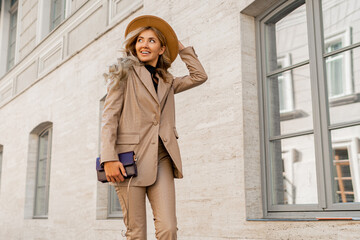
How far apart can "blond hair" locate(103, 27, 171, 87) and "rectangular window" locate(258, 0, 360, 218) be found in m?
1.70

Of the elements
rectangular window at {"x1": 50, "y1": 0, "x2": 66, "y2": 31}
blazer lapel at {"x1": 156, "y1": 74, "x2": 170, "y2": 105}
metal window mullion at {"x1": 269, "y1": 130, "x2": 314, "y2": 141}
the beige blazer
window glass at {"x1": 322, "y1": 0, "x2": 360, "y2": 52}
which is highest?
rectangular window at {"x1": 50, "y1": 0, "x2": 66, "y2": 31}

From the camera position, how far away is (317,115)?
422 cm

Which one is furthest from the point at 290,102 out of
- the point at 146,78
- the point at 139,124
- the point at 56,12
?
the point at 56,12

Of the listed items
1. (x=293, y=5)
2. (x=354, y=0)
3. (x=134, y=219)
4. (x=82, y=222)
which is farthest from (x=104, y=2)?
(x=134, y=219)

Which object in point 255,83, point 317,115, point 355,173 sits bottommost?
point 355,173

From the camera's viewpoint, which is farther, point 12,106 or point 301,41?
point 12,106

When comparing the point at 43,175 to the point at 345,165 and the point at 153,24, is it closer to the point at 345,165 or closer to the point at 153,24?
the point at 345,165

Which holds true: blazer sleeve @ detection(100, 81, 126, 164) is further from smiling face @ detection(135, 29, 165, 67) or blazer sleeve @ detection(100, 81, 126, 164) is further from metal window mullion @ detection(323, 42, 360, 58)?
metal window mullion @ detection(323, 42, 360, 58)

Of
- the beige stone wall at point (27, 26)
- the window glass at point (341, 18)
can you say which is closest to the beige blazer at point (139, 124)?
the window glass at point (341, 18)

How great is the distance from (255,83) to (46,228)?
5518 mm

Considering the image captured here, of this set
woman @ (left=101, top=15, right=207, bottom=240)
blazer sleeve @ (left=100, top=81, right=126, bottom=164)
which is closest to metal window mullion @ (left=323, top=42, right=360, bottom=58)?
woman @ (left=101, top=15, right=207, bottom=240)

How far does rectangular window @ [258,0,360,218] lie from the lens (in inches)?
163

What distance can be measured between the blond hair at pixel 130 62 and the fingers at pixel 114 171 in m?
0.48

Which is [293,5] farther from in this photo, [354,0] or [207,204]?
[207,204]
